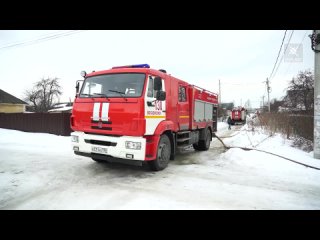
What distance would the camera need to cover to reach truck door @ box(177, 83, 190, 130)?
732 cm

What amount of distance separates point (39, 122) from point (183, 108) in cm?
1228

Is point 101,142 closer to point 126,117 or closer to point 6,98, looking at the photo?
point 126,117

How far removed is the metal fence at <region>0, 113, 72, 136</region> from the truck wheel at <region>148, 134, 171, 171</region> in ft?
32.1

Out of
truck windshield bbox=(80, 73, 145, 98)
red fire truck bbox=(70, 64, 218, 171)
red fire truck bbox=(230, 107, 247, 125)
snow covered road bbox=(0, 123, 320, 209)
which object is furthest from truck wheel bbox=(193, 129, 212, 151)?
red fire truck bbox=(230, 107, 247, 125)

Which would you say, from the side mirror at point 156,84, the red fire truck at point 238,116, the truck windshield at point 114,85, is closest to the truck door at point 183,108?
the side mirror at point 156,84

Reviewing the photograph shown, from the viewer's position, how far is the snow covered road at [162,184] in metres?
3.93

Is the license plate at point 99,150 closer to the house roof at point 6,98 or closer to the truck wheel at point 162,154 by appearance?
the truck wheel at point 162,154

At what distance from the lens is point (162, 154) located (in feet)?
20.2

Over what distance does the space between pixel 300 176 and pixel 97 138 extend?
5.45 metres

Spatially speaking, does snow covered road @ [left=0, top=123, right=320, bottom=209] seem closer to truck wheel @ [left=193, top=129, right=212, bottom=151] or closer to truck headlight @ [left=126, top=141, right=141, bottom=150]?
truck headlight @ [left=126, top=141, right=141, bottom=150]

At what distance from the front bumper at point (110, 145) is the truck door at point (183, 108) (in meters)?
2.43
